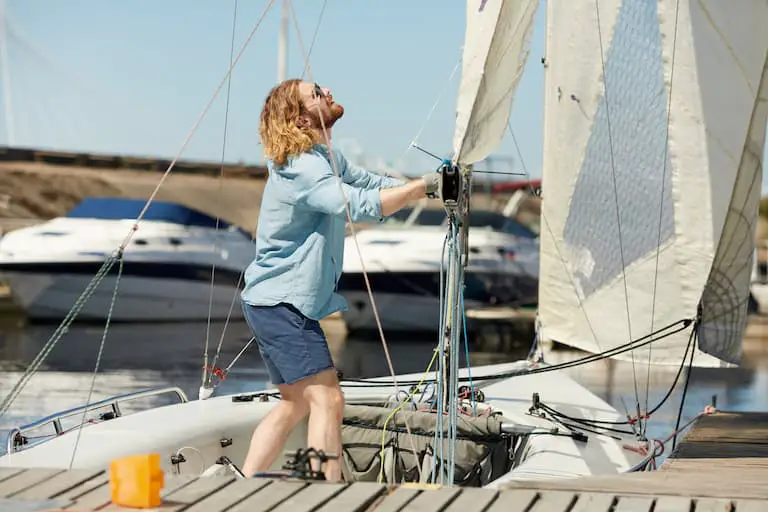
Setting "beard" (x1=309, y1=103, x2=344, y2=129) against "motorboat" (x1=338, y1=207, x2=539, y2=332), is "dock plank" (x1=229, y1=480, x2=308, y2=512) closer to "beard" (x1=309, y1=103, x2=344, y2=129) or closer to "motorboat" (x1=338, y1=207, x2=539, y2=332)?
"beard" (x1=309, y1=103, x2=344, y2=129)

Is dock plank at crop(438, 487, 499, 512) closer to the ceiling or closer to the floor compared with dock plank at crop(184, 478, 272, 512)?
closer to the floor

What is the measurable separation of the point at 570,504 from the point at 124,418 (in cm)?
262

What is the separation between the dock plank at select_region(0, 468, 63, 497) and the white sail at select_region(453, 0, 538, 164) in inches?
85.5

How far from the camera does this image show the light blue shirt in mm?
4832

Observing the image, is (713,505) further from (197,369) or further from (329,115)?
(197,369)

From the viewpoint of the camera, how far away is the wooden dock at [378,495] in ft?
13.2

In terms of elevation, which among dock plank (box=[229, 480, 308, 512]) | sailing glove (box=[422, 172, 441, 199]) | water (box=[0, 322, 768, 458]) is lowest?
water (box=[0, 322, 768, 458])

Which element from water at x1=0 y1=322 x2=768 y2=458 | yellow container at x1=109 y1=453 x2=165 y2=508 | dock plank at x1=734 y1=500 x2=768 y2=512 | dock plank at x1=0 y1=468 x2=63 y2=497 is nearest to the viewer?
yellow container at x1=109 y1=453 x2=165 y2=508

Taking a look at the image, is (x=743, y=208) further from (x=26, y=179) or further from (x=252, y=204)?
(x=26, y=179)

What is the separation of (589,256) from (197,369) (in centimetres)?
1009

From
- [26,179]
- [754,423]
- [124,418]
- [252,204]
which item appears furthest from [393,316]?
[26,179]

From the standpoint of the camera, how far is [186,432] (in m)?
5.89

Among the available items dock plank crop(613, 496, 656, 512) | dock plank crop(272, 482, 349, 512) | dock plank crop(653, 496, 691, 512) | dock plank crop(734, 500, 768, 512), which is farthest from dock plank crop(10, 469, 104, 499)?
dock plank crop(734, 500, 768, 512)

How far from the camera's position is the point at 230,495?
4.14m
